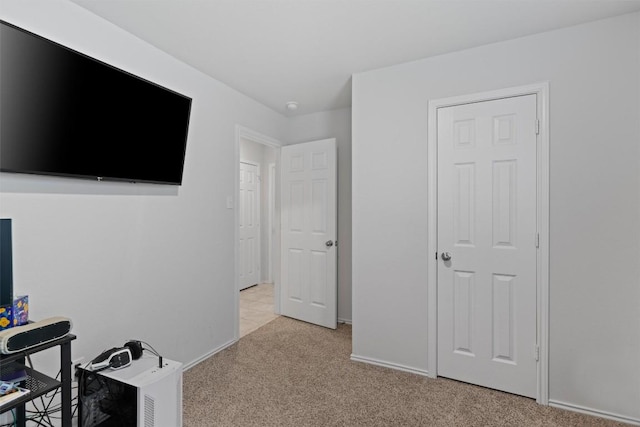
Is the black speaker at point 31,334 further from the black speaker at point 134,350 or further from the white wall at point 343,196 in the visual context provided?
the white wall at point 343,196

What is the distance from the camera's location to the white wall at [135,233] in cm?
173

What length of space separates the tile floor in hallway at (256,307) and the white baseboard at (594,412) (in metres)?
2.62

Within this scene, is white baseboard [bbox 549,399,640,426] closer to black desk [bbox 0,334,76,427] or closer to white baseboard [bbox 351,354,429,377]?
white baseboard [bbox 351,354,429,377]

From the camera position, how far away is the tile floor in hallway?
3670mm

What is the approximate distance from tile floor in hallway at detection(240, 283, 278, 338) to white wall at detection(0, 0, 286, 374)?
55cm

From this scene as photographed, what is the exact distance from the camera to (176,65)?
8.27ft

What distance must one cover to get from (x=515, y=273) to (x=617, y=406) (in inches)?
36.5

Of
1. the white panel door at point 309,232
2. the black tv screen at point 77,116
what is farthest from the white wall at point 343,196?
the black tv screen at point 77,116

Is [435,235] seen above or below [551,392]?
→ above

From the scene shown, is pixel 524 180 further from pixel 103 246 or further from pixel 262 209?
pixel 262 209

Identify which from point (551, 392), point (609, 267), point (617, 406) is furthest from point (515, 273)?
point (617, 406)

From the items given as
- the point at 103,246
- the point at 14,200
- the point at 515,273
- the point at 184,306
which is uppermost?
the point at 14,200

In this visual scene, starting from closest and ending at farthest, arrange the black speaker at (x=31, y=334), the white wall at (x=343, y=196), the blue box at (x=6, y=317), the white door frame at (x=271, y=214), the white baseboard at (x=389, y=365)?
the black speaker at (x=31, y=334), the blue box at (x=6, y=317), the white baseboard at (x=389, y=365), the white wall at (x=343, y=196), the white door frame at (x=271, y=214)

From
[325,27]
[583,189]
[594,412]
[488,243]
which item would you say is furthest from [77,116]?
[594,412]
